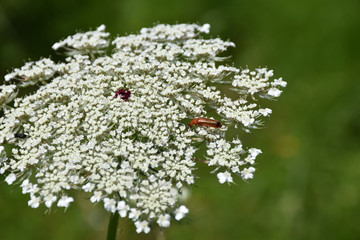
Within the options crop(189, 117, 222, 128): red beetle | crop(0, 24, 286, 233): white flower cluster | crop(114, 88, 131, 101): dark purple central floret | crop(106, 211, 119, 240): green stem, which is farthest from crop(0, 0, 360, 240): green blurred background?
crop(114, 88, 131, 101): dark purple central floret

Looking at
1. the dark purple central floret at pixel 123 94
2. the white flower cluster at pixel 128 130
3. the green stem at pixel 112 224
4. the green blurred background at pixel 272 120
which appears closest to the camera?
the white flower cluster at pixel 128 130

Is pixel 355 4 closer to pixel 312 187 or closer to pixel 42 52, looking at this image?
pixel 312 187

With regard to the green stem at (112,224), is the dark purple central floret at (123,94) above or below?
above

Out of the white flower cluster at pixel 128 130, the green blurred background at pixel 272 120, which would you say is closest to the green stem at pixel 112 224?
the white flower cluster at pixel 128 130

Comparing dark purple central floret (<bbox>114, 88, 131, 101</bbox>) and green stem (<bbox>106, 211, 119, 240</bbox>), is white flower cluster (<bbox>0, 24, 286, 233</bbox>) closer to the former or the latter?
dark purple central floret (<bbox>114, 88, 131, 101</bbox>)

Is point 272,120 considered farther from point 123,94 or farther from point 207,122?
point 123,94

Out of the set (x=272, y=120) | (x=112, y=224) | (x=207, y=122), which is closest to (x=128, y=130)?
(x=207, y=122)

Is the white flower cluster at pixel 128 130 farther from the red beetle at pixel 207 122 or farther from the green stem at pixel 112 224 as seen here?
the green stem at pixel 112 224
